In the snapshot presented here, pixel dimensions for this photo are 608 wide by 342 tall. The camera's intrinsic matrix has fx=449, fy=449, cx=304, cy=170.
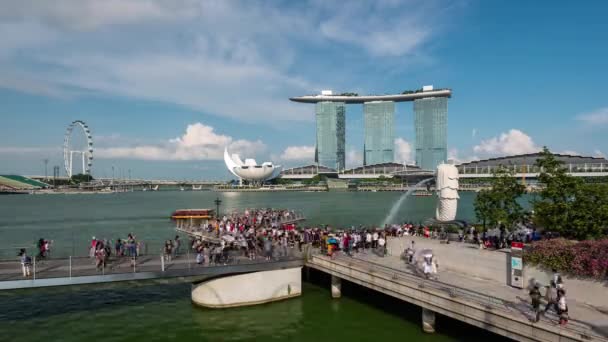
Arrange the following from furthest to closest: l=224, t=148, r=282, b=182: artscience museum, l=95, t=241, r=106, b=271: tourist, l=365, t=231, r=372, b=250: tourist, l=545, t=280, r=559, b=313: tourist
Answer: l=224, t=148, r=282, b=182: artscience museum → l=365, t=231, r=372, b=250: tourist → l=95, t=241, r=106, b=271: tourist → l=545, t=280, r=559, b=313: tourist

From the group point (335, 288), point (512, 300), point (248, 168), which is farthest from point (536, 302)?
point (248, 168)

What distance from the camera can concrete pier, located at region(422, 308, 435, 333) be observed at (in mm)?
14554

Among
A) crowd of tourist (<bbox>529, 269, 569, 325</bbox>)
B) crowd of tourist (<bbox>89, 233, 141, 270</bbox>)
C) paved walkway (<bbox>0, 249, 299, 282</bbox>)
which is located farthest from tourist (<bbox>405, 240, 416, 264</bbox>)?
crowd of tourist (<bbox>89, 233, 141, 270</bbox>)

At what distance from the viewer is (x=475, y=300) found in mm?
12789

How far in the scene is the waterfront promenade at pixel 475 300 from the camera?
1073 cm

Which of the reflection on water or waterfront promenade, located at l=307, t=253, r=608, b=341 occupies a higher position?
waterfront promenade, located at l=307, t=253, r=608, b=341

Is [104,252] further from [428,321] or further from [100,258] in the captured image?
[428,321]

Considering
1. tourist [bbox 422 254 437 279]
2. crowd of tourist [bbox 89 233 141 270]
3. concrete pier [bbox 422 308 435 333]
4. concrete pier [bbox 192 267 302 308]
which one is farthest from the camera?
concrete pier [bbox 192 267 302 308]

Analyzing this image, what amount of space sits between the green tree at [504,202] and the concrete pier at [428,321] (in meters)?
8.55

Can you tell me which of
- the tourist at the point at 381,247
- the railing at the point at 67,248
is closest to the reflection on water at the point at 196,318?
the tourist at the point at 381,247

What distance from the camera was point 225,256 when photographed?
17.7 metres

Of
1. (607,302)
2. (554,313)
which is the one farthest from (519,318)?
(607,302)

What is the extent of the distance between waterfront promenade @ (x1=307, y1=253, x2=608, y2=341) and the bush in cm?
96

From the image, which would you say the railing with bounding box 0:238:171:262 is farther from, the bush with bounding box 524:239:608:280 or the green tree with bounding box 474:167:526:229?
the bush with bounding box 524:239:608:280
